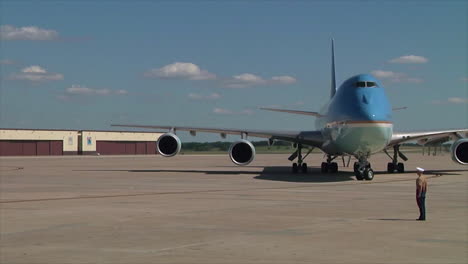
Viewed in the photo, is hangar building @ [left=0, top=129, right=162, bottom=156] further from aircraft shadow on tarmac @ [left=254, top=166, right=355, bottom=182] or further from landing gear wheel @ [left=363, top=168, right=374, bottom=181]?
landing gear wheel @ [left=363, top=168, right=374, bottom=181]

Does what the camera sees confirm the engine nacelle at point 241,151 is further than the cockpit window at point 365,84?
Yes

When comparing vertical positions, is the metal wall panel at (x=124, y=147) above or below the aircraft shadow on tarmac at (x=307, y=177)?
above

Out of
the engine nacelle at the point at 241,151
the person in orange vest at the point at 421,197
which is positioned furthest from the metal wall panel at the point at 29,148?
the person in orange vest at the point at 421,197

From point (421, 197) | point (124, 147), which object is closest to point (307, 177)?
point (421, 197)

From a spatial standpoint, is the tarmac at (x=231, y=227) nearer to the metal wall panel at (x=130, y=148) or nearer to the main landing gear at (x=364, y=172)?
the main landing gear at (x=364, y=172)

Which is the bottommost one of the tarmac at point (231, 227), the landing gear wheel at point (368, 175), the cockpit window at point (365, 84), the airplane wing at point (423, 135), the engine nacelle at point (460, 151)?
the tarmac at point (231, 227)

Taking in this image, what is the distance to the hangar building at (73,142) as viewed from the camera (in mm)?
84062

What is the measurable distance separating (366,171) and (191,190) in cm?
859

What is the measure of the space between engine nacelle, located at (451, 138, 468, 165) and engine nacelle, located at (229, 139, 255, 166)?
9387 millimetres

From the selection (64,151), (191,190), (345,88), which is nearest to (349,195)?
(191,190)

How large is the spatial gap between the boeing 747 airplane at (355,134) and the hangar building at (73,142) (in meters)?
55.5

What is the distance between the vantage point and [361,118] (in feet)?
85.7

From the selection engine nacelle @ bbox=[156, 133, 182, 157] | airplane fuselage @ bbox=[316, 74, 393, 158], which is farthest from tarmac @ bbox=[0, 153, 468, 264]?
engine nacelle @ bbox=[156, 133, 182, 157]

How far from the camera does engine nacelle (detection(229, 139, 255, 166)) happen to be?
3172cm
